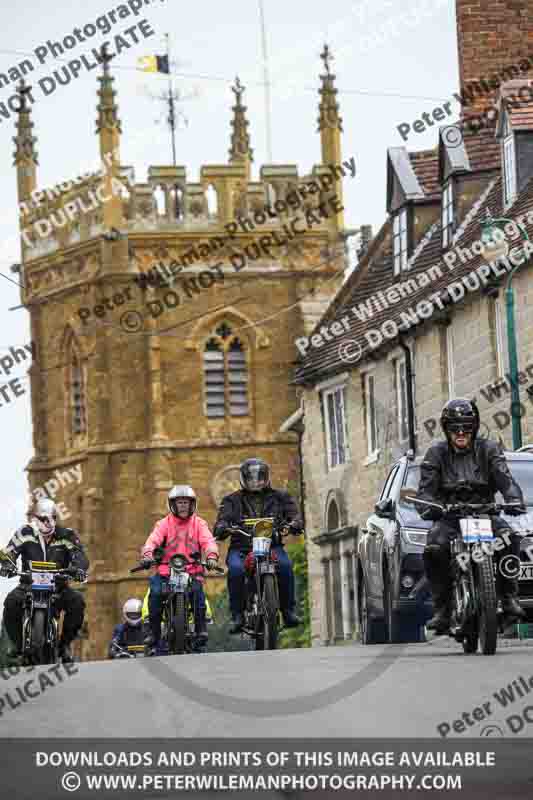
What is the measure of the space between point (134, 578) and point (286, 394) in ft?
29.5

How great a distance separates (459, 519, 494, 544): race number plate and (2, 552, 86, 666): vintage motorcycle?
4.65 metres

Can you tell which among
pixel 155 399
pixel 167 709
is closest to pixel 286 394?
pixel 155 399

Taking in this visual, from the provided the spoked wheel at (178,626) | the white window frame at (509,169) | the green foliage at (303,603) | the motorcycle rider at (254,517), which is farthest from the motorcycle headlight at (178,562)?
the green foliage at (303,603)

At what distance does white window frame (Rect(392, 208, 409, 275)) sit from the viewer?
45.3 metres

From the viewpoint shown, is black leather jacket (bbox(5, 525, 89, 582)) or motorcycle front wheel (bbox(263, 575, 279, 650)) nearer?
motorcycle front wheel (bbox(263, 575, 279, 650))

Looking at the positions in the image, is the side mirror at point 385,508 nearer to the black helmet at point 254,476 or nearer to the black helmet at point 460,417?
the black helmet at point 254,476

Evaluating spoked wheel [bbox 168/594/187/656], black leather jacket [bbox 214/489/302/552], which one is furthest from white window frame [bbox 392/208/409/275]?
spoked wheel [bbox 168/594/187/656]

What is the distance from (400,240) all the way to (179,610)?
26523 millimetres

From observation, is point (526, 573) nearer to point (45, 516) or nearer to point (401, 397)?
point (45, 516)

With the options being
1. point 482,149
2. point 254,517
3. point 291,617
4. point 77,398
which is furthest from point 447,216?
point 77,398

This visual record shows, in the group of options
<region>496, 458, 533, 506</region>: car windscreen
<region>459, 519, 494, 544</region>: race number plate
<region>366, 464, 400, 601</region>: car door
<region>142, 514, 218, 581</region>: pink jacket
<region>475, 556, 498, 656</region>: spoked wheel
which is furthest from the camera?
<region>366, 464, 400, 601</region>: car door

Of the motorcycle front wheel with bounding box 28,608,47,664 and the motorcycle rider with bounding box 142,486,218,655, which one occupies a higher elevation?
the motorcycle rider with bounding box 142,486,218,655

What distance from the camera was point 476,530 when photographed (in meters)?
16.0

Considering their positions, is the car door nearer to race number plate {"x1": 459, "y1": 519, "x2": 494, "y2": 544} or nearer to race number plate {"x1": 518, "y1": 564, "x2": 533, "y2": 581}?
race number plate {"x1": 518, "y1": 564, "x2": 533, "y2": 581}
